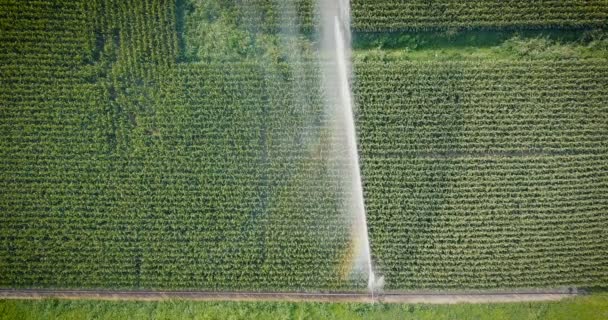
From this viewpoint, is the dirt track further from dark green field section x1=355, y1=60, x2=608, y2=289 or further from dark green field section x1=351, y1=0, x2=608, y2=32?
dark green field section x1=351, y1=0, x2=608, y2=32

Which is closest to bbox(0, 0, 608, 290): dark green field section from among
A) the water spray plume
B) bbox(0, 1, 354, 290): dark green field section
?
bbox(0, 1, 354, 290): dark green field section

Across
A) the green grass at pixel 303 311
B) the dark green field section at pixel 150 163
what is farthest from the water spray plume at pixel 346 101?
the green grass at pixel 303 311

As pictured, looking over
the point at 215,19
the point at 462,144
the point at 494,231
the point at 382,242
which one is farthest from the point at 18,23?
the point at 494,231

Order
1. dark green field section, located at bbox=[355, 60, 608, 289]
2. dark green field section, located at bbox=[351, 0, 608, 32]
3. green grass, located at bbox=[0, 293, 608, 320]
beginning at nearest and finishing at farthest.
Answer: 1. green grass, located at bbox=[0, 293, 608, 320]
2. dark green field section, located at bbox=[355, 60, 608, 289]
3. dark green field section, located at bbox=[351, 0, 608, 32]

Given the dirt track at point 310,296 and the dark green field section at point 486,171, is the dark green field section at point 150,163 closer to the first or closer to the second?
the dirt track at point 310,296

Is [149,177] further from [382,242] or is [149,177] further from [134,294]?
[382,242]

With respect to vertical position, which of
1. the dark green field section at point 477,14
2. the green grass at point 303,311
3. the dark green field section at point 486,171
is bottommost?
the green grass at point 303,311
